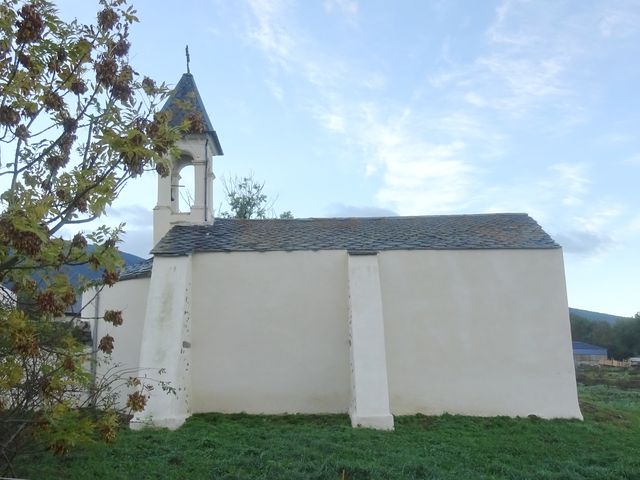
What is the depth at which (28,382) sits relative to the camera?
14.5 ft

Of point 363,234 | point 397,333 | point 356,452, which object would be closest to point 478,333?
point 397,333

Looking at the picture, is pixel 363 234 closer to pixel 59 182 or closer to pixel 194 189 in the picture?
pixel 194 189

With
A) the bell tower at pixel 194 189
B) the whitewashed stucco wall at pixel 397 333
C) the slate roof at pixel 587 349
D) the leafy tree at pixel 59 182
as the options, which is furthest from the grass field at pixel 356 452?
the slate roof at pixel 587 349

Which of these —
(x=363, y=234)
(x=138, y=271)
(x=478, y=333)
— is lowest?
(x=478, y=333)

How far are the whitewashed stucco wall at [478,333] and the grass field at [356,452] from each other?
2.12 feet

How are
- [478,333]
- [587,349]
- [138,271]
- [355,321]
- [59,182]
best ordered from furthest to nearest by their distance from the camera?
[587,349] < [138,271] < [478,333] < [355,321] < [59,182]

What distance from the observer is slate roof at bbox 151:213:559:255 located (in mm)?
12539

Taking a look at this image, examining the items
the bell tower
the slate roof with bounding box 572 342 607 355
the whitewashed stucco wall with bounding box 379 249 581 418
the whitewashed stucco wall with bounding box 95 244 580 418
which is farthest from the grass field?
the slate roof with bounding box 572 342 607 355

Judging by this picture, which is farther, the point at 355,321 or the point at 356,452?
the point at 355,321

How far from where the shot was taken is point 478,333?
12.0 m

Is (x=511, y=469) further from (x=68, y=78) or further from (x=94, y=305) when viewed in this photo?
(x=94, y=305)

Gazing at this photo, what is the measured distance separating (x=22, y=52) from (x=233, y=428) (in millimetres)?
7283

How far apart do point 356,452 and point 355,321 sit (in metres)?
3.38

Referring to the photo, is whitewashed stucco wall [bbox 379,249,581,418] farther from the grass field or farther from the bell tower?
the bell tower
